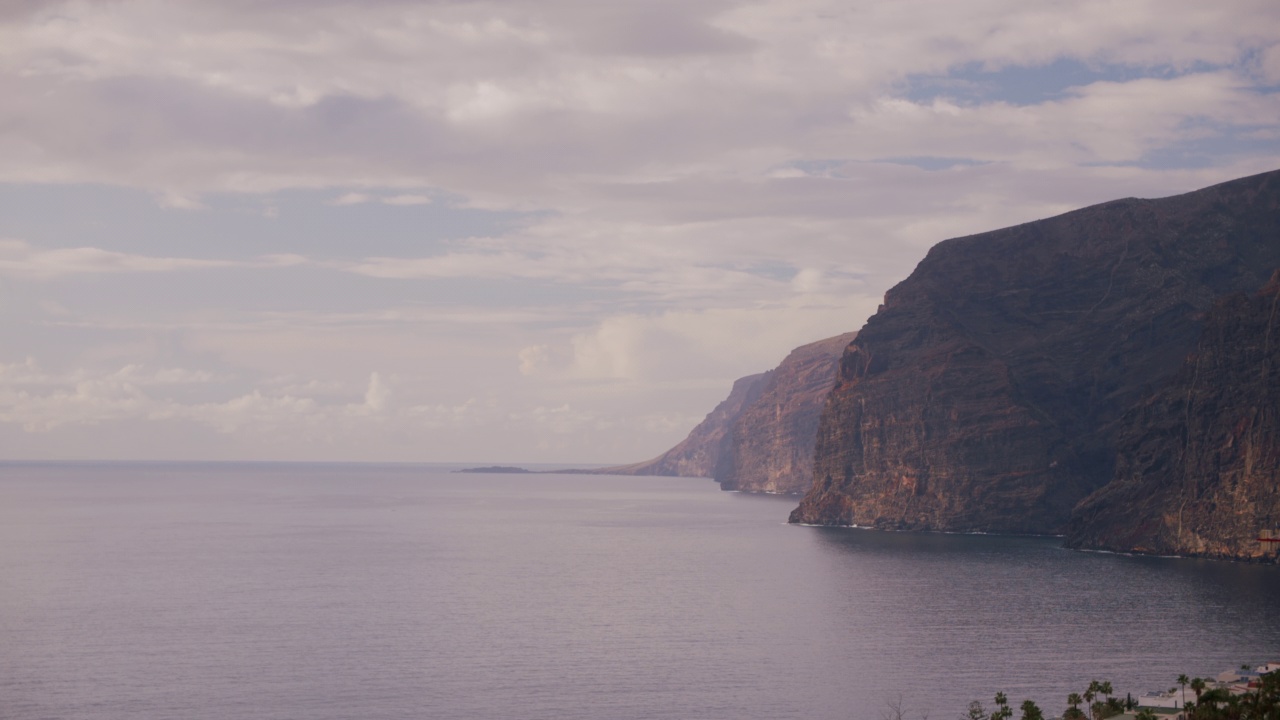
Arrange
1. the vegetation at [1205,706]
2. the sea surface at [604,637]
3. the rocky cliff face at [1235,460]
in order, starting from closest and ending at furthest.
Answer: the vegetation at [1205,706]
the sea surface at [604,637]
the rocky cliff face at [1235,460]

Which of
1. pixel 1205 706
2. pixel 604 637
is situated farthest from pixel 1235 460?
pixel 1205 706

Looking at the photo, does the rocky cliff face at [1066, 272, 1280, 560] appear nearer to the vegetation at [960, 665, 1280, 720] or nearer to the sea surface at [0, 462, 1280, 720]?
the sea surface at [0, 462, 1280, 720]

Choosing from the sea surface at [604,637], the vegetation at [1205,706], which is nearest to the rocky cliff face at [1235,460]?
the sea surface at [604,637]

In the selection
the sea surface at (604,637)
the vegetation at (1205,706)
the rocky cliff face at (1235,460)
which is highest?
the rocky cliff face at (1235,460)

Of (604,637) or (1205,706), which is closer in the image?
(1205,706)

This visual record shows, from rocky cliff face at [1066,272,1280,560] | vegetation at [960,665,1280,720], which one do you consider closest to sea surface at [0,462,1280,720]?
rocky cliff face at [1066,272,1280,560]

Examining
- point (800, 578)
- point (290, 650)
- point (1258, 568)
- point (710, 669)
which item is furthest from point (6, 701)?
point (1258, 568)

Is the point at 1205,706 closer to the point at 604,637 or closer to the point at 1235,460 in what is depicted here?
the point at 604,637

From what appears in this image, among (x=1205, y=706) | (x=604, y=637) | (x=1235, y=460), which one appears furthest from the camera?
(x=1235, y=460)

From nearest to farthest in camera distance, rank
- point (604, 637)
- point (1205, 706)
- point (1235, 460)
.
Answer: point (1205, 706) → point (604, 637) → point (1235, 460)

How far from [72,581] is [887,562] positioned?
369 ft

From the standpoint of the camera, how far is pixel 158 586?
157 metres

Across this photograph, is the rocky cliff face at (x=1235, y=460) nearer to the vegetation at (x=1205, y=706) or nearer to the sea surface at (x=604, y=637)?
the sea surface at (x=604, y=637)

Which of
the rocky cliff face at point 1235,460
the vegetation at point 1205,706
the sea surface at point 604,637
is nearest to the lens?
the vegetation at point 1205,706
